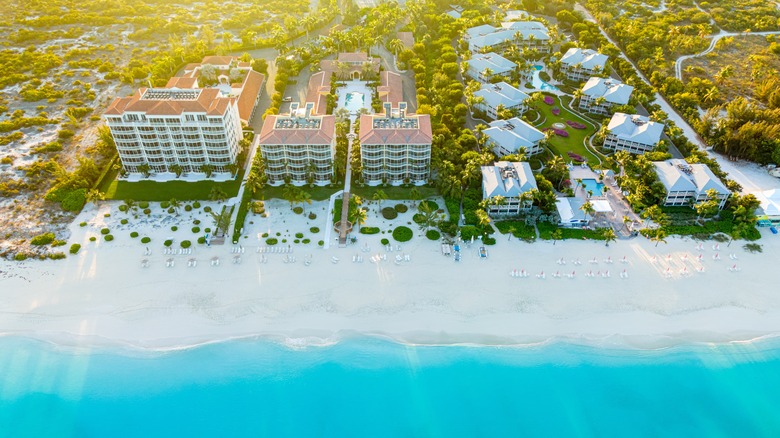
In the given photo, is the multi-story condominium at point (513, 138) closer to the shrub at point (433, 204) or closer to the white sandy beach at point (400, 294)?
the shrub at point (433, 204)

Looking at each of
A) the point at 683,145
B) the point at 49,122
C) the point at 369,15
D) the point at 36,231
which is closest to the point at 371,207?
the point at 36,231

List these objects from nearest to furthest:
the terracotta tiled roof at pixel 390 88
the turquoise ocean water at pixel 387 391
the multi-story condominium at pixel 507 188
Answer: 1. the turquoise ocean water at pixel 387 391
2. the multi-story condominium at pixel 507 188
3. the terracotta tiled roof at pixel 390 88

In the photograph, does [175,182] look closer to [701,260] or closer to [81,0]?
[701,260]

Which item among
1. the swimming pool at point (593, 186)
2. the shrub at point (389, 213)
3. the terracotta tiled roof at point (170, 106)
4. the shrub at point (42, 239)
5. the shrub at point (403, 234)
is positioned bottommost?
the shrub at point (42, 239)

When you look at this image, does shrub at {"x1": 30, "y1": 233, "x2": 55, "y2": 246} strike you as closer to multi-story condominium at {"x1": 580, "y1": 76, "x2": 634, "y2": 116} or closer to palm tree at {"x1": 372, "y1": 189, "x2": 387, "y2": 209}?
palm tree at {"x1": 372, "y1": 189, "x2": 387, "y2": 209}

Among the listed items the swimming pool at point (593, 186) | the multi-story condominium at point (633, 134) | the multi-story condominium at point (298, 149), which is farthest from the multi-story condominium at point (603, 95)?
the multi-story condominium at point (298, 149)

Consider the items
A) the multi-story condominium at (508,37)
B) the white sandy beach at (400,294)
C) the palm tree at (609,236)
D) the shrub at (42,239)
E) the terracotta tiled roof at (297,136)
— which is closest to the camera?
the white sandy beach at (400,294)

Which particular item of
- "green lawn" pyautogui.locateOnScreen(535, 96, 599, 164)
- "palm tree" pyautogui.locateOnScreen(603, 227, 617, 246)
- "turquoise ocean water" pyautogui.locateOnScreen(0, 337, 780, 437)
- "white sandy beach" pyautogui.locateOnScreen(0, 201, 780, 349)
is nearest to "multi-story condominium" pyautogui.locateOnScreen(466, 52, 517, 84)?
"green lawn" pyautogui.locateOnScreen(535, 96, 599, 164)
